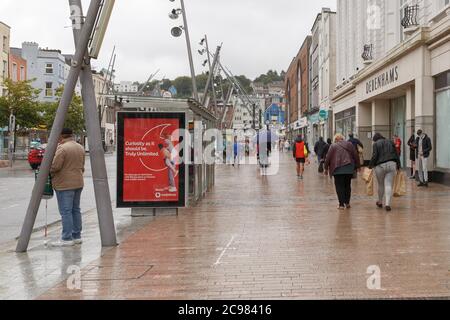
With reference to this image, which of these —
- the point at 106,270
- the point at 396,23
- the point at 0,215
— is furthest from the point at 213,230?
the point at 396,23

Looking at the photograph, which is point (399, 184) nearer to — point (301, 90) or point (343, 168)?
point (343, 168)

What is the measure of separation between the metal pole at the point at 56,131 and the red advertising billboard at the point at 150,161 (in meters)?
3.14

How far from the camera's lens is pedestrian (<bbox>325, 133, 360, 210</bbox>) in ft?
42.4

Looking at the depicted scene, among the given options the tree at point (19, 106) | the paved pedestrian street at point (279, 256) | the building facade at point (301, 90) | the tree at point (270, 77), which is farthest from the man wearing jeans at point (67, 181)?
the tree at point (270, 77)

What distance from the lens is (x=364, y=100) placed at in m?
30.6

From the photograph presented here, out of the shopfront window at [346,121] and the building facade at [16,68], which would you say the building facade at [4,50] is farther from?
the shopfront window at [346,121]

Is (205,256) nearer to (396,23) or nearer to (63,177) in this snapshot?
(63,177)

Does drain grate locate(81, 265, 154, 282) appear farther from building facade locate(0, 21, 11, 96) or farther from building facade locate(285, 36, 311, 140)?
building facade locate(285, 36, 311, 140)

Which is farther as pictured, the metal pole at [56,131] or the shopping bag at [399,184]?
the shopping bag at [399,184]

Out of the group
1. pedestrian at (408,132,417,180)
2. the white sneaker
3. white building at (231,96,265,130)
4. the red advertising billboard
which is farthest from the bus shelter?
white building at (231,96,265,130)

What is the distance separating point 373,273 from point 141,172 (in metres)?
6.63

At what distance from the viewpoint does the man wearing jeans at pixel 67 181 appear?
8805mm

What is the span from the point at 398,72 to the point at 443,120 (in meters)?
4.42

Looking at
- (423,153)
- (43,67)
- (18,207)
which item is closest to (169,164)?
(18,207)
